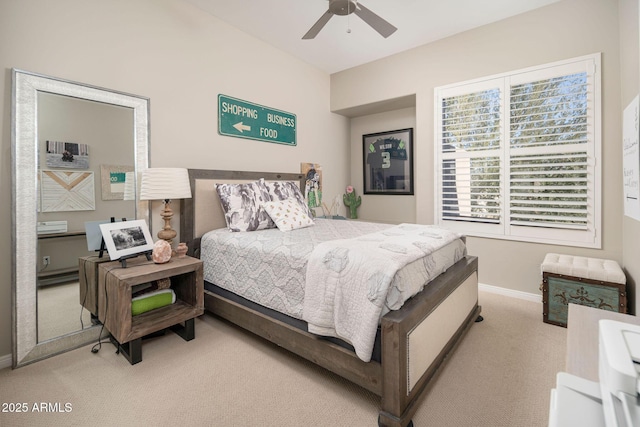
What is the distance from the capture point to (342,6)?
2.34 meters

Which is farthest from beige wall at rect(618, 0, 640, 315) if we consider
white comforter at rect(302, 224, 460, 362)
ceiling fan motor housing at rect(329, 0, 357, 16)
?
ceiling fan motor housing at rect(329, 0, 357, 16)

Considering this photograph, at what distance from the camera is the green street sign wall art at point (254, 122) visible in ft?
10.6

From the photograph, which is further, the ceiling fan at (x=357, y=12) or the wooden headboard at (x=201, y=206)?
the wooden headboard at (x=201, y=206)

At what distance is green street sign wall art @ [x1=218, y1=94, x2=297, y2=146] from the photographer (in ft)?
10.6

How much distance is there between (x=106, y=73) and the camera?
7.73 ft

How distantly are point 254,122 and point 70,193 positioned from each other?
196 cm

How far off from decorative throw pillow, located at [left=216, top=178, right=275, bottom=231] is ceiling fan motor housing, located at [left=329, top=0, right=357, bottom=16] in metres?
1.71

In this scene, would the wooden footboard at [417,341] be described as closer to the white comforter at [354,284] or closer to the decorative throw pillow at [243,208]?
the white comforter at [354,284]

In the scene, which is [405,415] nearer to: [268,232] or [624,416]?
[624,416]

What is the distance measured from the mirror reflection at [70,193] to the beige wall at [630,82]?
389 cm

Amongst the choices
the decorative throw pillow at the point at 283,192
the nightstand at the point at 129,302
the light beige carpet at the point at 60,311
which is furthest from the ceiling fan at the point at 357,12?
the light beige carpet at the point at 60,311

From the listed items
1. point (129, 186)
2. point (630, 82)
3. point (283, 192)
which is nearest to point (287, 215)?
point (283, 192)

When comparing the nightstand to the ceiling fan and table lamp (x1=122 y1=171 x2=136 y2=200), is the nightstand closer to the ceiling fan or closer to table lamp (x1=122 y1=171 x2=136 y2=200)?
table lamp (x1=122 y1=171 x2=136 y2=200)

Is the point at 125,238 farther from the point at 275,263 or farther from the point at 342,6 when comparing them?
the point at 342,6
